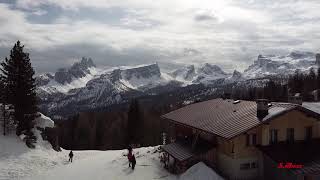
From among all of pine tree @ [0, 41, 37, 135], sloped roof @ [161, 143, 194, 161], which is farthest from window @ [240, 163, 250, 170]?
pine tree @ [0, 41, 37, 135]

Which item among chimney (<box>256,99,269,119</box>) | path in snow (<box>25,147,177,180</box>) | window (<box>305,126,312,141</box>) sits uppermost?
chimney (<box>256,99,269,119</box>)

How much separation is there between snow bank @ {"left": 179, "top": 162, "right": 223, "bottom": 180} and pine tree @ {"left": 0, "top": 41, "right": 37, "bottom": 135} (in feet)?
87.8

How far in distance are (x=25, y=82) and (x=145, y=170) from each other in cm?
2399

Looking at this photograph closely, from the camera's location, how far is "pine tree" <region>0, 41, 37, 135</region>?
176 ft

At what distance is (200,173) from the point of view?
118 feet

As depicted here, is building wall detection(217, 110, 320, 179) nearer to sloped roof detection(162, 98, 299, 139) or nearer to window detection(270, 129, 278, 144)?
window detection(270, 129, 278, 144)

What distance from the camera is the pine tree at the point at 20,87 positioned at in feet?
176

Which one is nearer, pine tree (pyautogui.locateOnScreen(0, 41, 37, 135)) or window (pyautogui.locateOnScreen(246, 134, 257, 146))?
window (pyautogui.locateOnScreen(246, 134, 257, 146))

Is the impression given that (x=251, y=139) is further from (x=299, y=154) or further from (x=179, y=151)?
(x=179, y=151)

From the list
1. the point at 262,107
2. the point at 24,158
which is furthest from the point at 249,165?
the point at 24,158

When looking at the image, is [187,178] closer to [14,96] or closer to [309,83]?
[14,96]

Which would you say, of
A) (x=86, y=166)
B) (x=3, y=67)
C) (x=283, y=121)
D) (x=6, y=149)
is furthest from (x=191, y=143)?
(x=3, y=67)

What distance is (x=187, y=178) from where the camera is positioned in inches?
1414

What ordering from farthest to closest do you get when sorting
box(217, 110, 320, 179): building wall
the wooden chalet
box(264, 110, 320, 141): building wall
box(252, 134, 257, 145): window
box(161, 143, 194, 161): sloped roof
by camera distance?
box(161, 143, 194, 161): sloped roof → box(264, 110, 320, 141): building wall → box(252, 134, 257, 145): window → box(217, 110, 320, 179): building wall → the wooden chalet
